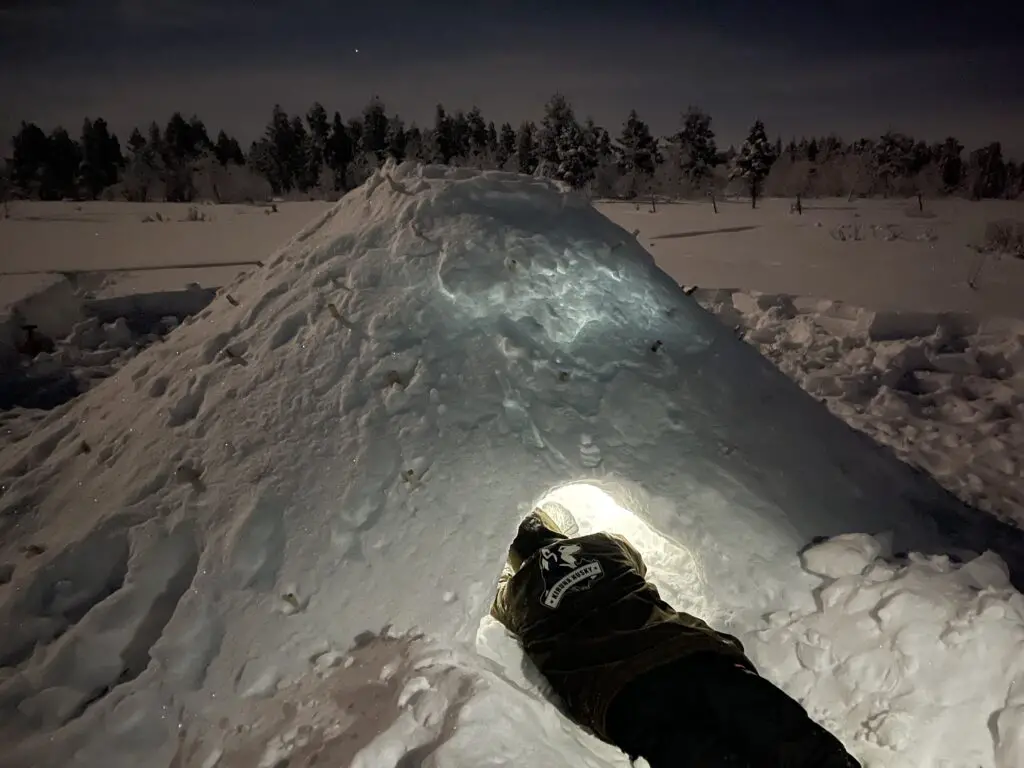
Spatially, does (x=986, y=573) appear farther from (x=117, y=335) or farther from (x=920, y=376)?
(x=117, y=335)

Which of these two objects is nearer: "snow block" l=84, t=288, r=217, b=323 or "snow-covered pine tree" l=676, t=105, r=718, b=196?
"snow block" l=84, t=288, r=217, b=323

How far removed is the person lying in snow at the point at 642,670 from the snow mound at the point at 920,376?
3.17m

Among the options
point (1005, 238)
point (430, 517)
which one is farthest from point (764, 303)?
point (430, 517)

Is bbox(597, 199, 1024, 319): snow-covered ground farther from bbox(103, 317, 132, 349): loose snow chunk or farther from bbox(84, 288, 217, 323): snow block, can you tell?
bbox(103, 317, 132, 349): loose snow chunk

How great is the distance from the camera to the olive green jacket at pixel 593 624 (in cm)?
212

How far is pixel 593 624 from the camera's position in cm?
231

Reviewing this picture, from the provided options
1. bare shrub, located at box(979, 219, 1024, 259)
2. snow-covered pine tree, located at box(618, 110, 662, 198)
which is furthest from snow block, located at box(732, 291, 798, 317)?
snow-covered pine tree, located at box(618, 110, 662, 198)

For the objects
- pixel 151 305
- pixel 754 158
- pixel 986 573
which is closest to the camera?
pixel 986 573

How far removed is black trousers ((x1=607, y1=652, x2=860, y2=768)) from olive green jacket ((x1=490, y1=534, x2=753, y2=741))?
5 cm

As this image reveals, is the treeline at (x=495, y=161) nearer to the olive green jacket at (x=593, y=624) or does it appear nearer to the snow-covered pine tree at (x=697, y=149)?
the snow-covered pine tree at (x=697, y=149)

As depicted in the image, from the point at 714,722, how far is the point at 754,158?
21275 millimetres

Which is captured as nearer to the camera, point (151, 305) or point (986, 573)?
point (986, 573)

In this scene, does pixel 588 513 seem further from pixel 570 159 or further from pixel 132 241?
pixel 570 159

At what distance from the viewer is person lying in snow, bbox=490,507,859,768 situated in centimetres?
188
